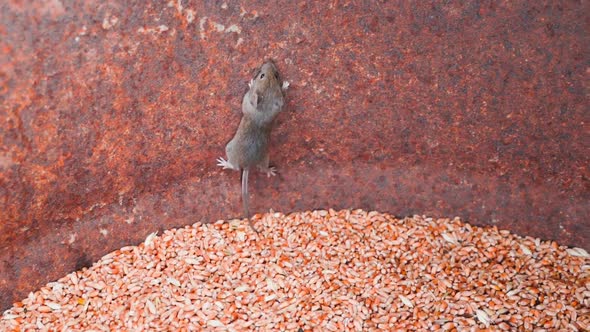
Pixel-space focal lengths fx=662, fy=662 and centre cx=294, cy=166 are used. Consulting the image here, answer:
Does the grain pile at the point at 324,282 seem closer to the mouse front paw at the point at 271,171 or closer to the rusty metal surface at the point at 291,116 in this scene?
the rusty metal surface at the point at 291,116

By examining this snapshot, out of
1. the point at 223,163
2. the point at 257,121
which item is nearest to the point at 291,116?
the point at 257,121

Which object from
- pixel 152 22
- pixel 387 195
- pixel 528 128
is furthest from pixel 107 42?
pixel 528 128

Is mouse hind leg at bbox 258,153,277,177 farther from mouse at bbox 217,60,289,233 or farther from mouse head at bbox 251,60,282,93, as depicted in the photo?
mouse head at bbox 251,60,282,93

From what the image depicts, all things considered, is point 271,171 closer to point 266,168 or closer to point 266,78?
point 266,168

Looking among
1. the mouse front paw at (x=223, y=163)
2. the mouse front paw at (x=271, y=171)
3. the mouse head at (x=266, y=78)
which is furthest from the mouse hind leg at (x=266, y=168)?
the mouse head at (x=266, y=78)

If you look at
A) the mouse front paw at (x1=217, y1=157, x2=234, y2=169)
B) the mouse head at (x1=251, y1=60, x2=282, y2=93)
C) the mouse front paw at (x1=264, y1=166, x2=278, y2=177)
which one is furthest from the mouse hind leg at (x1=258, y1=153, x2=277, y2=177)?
the mouse head at (x1=251, y1=60, x2=282, y2=93)
